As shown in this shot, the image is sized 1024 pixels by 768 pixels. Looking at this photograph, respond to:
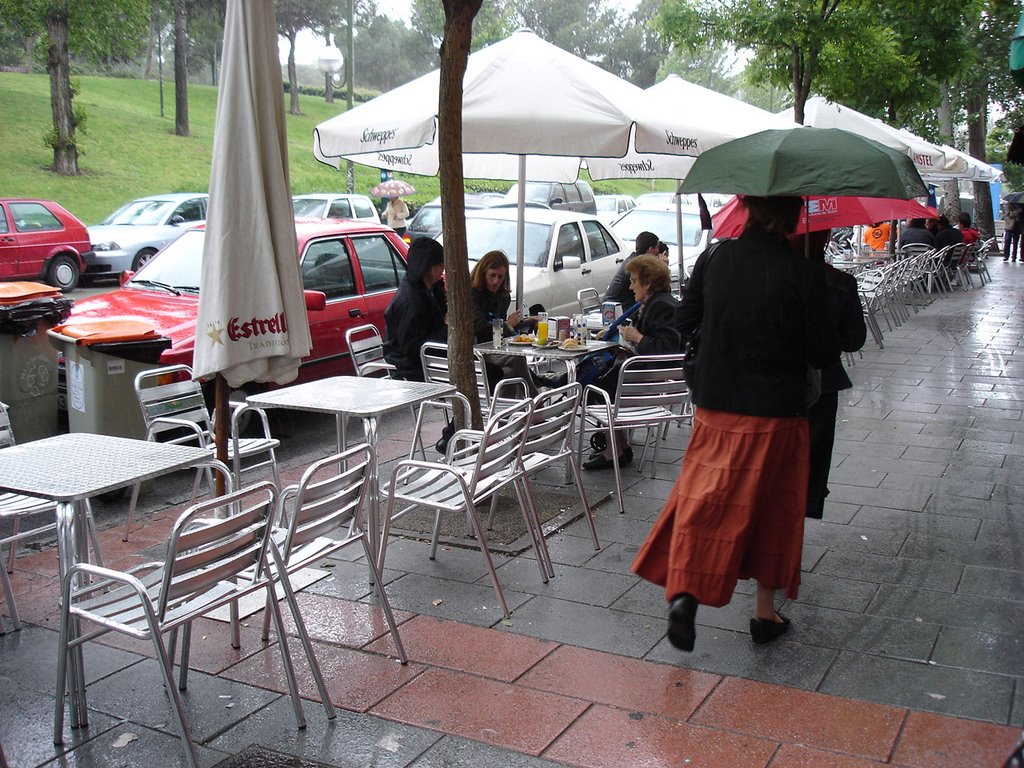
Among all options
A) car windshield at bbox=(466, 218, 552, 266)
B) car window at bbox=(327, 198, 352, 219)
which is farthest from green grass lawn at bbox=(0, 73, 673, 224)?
car windshield at bbox=(466, 218, 552, 266)

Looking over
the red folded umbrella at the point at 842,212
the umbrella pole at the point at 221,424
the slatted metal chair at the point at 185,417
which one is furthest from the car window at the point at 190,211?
the umbrella pole at the point at 221,424

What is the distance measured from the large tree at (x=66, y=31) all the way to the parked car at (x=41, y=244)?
13583 mm

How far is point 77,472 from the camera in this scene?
375 cm

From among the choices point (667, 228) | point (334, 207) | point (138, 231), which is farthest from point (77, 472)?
point (138, 231)

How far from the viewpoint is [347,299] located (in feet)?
29.0

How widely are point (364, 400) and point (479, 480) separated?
2.36 feet

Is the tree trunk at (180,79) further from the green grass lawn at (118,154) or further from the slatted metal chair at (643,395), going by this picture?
the slatted metal chair at (643,395)

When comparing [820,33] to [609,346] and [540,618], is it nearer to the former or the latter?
[609,346]

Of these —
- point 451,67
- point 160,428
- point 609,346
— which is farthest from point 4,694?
point 609,346

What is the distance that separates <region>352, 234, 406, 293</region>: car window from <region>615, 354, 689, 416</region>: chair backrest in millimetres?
3390

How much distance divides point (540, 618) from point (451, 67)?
317 centimetres

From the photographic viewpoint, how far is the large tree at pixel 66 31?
29.5 meters

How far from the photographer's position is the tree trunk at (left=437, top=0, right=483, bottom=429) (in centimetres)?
578

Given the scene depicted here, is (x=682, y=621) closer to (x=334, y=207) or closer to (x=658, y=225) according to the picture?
(x=658, y=225)
